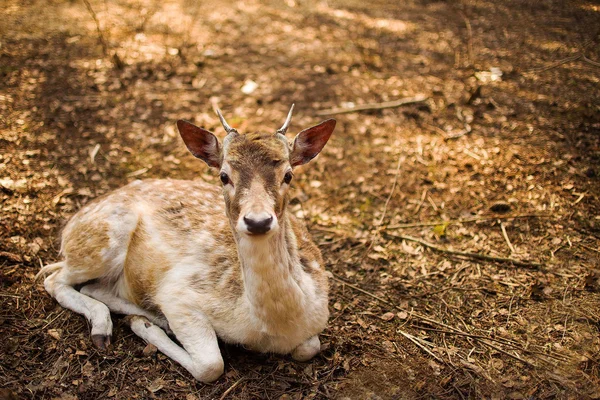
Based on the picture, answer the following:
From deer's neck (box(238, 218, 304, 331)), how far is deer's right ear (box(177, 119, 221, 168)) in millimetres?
819

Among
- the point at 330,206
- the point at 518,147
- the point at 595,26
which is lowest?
the point at 330,206

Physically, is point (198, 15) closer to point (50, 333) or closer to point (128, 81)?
point (128, 81)

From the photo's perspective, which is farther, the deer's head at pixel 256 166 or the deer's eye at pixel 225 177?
the deer's eye at pixel 225 177

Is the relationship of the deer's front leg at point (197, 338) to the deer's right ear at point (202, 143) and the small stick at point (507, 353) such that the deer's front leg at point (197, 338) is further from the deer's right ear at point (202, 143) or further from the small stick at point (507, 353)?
the small stick at point (507, 353)

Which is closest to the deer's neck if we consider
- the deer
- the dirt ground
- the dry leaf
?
the deer

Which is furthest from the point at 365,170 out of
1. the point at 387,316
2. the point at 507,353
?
the point at 507,353

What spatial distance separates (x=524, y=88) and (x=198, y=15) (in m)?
6.20

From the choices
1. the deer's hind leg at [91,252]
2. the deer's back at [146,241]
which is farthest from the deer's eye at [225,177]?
the deer's hind leg at [91,252]

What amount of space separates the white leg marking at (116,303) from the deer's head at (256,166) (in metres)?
1.38

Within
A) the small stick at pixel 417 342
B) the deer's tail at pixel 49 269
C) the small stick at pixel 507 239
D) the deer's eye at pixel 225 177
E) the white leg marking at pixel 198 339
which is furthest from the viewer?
the small stick at pixel 507 239

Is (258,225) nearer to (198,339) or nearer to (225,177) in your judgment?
(225,177)

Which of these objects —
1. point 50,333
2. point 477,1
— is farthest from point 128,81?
point 477,1

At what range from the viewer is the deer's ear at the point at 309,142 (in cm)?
388

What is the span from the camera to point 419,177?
19.9 feet
